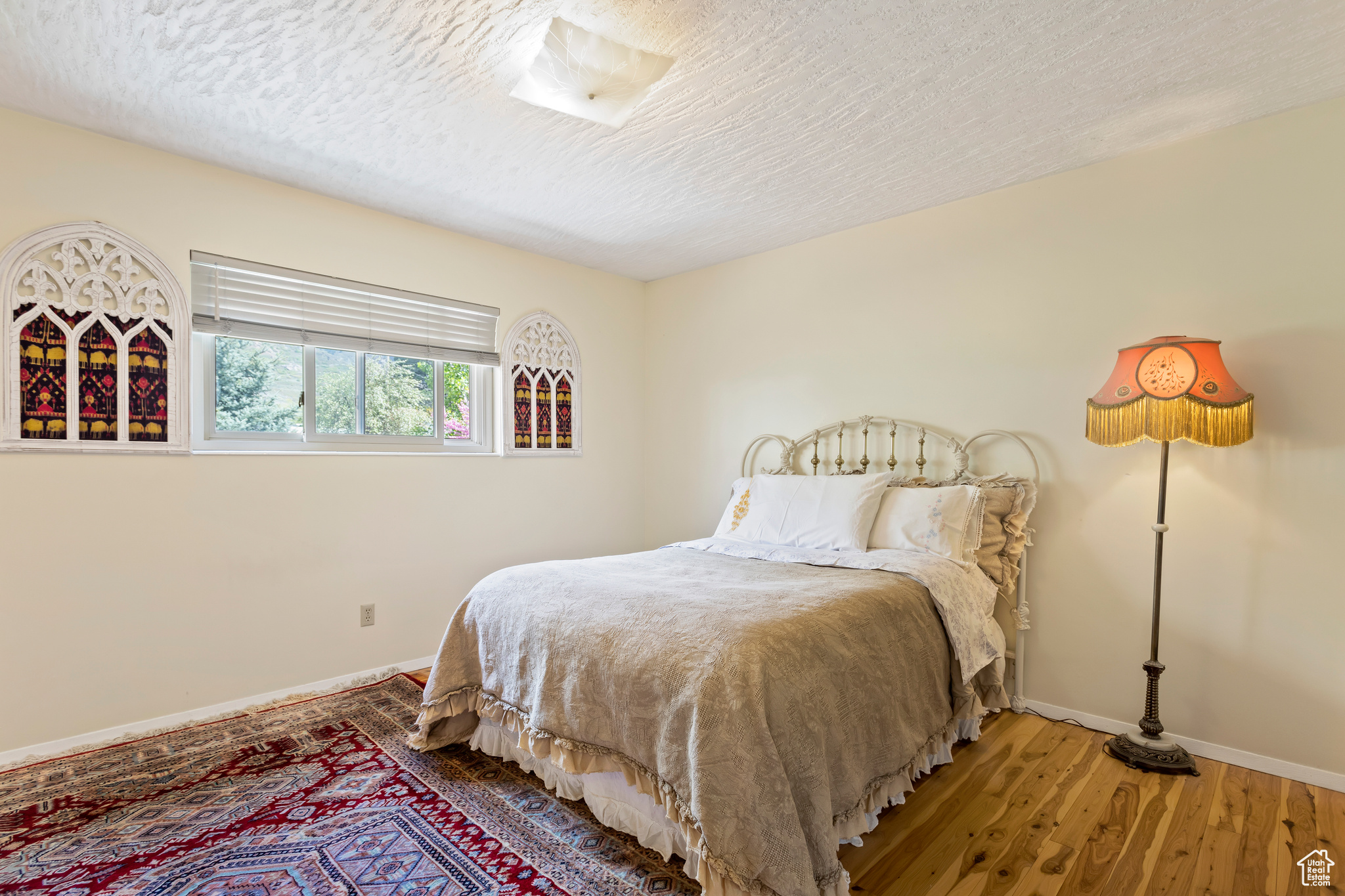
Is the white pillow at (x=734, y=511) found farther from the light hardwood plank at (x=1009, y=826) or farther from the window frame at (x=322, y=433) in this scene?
the light hardwood plank at (x=1009, y=826)

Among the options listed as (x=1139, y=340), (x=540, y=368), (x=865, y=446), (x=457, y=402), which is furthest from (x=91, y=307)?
(x=1139, y=340)

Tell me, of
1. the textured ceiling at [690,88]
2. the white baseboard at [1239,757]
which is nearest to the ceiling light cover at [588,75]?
the textured ceiling at [690,88]

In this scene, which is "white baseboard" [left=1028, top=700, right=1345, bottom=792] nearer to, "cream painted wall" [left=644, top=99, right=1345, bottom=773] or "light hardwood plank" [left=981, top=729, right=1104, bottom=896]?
"cream painted wall" [left=644, top=99, right=1345, bottom=773]

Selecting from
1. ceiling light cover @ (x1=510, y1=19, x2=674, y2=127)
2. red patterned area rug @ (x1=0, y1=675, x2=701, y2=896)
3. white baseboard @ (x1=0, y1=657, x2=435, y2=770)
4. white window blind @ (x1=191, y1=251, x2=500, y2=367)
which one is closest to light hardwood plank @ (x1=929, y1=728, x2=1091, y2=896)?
red patterned area rug @ (x1=0, y1=675, x2=701, y2=896)

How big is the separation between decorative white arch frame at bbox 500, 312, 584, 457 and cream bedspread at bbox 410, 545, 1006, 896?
1.48 metres

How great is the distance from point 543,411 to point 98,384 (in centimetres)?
204

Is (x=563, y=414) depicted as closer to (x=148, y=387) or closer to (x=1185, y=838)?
(x=148, y=387)

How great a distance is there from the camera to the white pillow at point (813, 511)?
2.87 meters

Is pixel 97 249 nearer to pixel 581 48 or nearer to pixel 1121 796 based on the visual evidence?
pixel 581 48

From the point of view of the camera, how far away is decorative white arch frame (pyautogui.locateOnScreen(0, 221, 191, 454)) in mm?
2285

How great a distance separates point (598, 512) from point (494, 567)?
808mm

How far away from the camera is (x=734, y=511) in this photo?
11.3ft

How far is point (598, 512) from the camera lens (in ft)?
13.9

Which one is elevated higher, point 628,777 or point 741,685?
point 741,685
